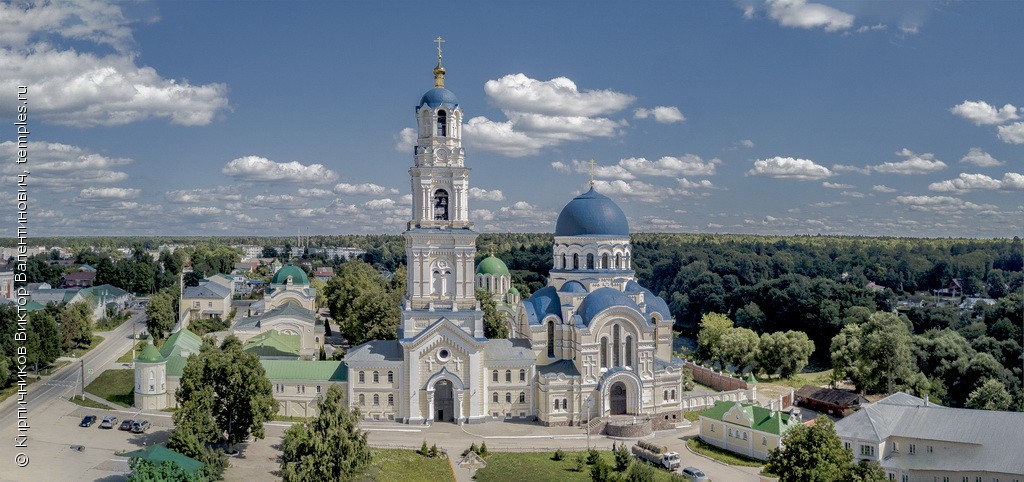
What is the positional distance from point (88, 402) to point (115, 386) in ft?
10.2

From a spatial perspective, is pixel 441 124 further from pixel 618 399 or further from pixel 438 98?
pixel 618 399

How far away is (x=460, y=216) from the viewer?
40.1 metres

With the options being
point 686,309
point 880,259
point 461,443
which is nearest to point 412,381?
point 461,443

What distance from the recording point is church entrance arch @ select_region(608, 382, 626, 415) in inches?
1550

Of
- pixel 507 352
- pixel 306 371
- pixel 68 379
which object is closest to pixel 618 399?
pixel 507 352

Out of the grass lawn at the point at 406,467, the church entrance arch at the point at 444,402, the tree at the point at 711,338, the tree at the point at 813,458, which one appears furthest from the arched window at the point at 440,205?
the tree at the point at 711,338

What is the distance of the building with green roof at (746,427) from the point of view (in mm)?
33438

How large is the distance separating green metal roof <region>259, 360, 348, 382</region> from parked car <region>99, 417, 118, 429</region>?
719 cm

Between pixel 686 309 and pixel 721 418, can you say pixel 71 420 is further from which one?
pixel 686 309

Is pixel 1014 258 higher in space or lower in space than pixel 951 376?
higher

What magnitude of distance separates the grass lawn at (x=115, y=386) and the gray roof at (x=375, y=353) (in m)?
12.6

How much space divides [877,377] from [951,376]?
5718 mm

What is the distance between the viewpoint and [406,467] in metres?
31.5

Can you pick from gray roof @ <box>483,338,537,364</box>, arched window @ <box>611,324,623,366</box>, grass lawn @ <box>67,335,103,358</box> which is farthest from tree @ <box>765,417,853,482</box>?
grass lawn @ <box>67,335,103,358</box>
